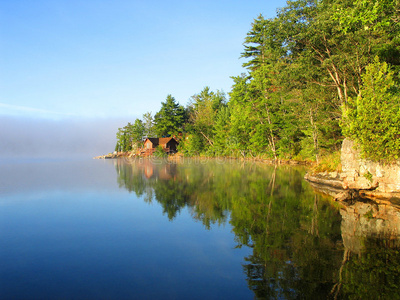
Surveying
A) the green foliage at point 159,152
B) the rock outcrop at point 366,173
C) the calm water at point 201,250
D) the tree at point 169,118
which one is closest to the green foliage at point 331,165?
the rock outcrop at point 366,173

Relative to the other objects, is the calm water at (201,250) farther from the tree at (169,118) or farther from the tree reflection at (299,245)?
the tree at (169,118)

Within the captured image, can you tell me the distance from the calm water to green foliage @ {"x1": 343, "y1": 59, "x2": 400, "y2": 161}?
2.89m

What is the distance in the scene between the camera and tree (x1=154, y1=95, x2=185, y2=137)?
7650cm

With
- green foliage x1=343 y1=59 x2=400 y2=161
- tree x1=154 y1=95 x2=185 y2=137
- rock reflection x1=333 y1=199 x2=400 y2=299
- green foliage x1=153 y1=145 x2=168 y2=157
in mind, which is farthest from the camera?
tree x1=154 y1=95 x2=185 y2=137

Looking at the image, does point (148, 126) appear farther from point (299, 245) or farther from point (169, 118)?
point (299, 245)

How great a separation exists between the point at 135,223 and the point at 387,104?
13412 millimetres

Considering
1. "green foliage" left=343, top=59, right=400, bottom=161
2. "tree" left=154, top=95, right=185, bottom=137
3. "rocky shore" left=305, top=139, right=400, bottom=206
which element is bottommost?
"rocky shore" left=305, top=139, right=400, bottom=206

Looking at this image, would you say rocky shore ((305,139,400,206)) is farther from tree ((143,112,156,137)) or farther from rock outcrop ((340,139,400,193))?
tree ((143,112,156,137))

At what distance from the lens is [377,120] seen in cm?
1352

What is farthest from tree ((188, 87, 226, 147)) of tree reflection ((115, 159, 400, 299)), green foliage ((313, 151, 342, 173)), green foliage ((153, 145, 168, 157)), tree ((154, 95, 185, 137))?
tree reflection ((115, 159, 400, 299))

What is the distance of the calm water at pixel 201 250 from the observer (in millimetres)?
5758

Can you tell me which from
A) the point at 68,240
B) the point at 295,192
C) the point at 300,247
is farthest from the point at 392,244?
the point at 68,240

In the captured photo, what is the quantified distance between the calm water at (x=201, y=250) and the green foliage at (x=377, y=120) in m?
2.89

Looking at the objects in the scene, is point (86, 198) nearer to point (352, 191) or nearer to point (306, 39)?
point (352, 191)
